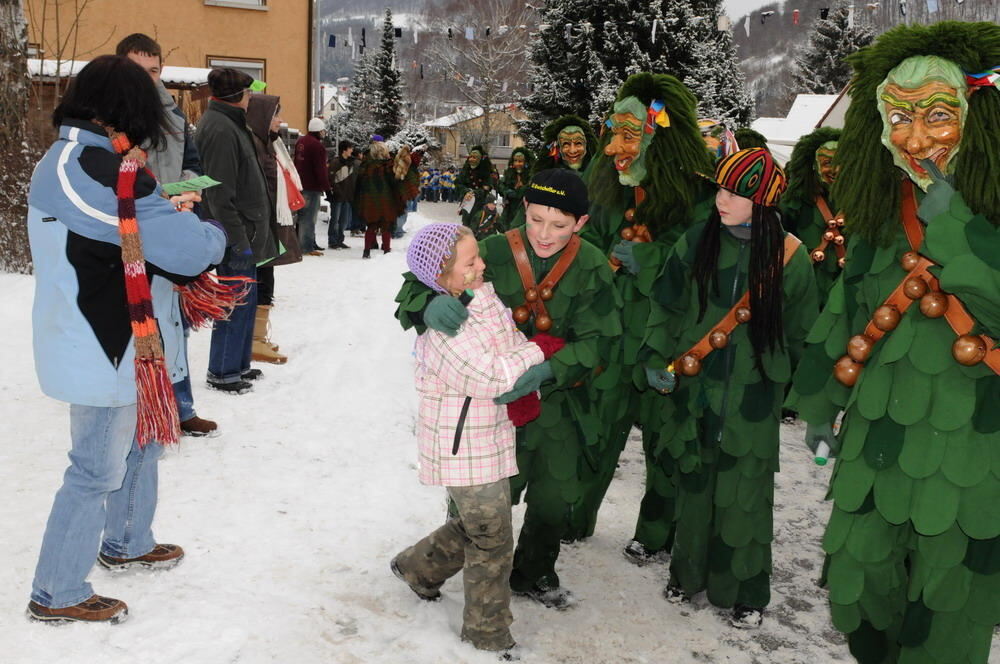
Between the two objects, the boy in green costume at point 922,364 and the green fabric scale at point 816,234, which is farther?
the green fabric scale at point 816,234

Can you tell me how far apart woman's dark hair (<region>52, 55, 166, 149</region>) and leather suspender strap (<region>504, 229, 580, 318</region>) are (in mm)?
1475

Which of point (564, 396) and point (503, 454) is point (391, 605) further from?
point (564, 396)

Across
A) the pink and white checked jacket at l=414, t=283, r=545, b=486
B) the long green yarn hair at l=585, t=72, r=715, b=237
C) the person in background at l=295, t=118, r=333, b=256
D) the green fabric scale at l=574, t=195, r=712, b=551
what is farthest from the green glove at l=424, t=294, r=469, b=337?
the person in background at l=295, t=118, r=333, b=256

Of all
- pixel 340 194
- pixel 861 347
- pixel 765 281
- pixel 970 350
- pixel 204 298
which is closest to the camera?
pixel 970 350

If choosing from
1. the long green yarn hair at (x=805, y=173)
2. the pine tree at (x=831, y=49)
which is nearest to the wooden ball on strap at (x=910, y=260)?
the long green yarn hair at (x=805, y=173)

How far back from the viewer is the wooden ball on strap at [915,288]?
2.62 m

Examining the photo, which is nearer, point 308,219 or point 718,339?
point 718,339

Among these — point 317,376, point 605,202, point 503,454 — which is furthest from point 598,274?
point 317,376

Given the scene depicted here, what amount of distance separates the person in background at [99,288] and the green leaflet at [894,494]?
2.47m

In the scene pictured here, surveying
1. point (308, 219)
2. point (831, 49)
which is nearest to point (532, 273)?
point (308, 219)

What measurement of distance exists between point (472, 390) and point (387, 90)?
45.9 meters

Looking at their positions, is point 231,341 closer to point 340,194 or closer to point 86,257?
point 86,257

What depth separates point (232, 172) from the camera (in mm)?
5812

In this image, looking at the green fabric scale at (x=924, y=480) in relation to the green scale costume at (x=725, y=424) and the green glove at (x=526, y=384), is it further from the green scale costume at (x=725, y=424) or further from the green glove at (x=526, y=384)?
the green glove at (x=526, y=384)
